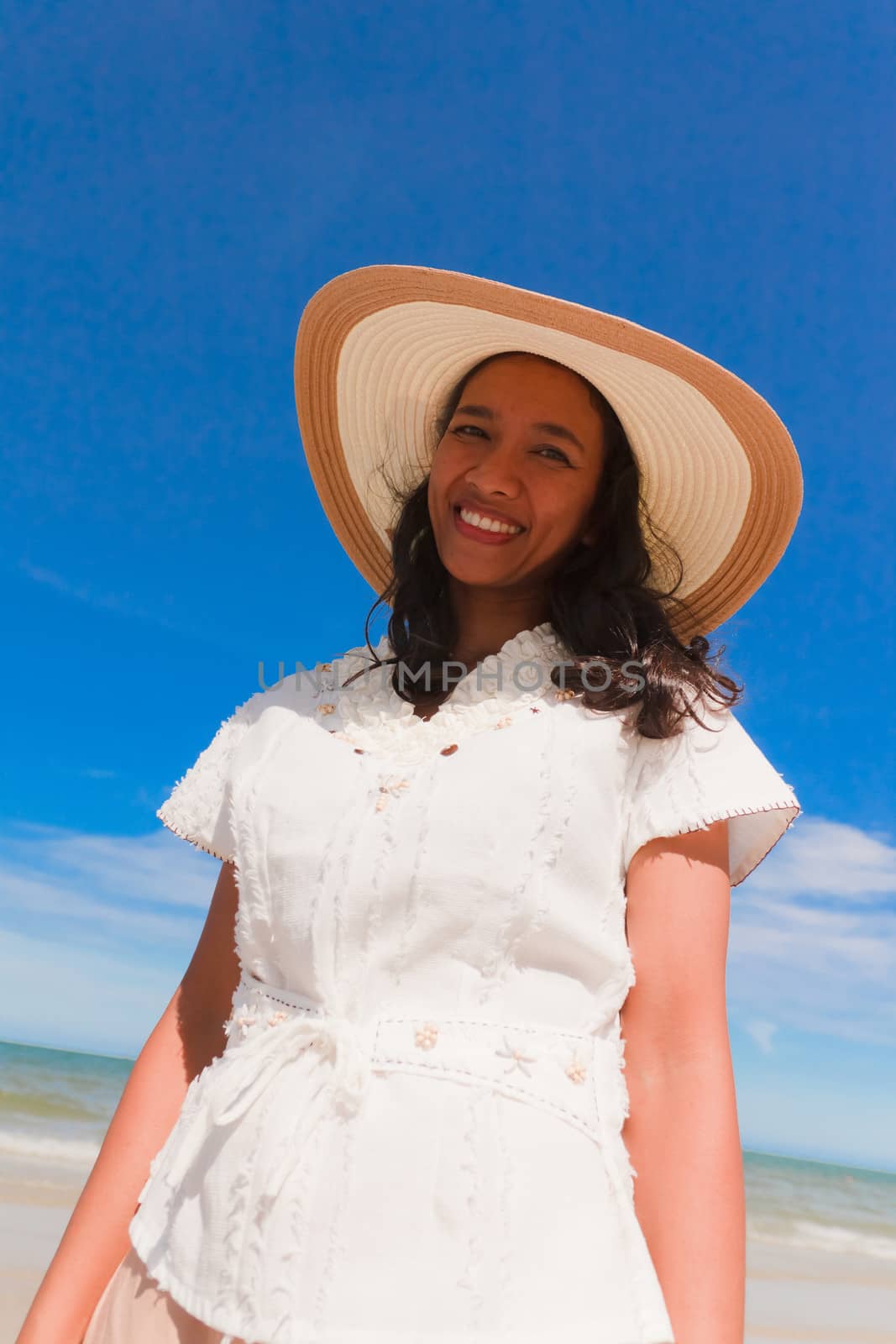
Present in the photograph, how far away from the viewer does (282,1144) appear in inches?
41.6

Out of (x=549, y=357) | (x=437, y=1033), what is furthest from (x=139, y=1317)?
(x=549, y=357)

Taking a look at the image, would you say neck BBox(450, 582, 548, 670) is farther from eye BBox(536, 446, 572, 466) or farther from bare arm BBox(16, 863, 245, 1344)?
bare arm BBox(16, 863, 245, 1344)

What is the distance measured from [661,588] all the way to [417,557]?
1.42 ft

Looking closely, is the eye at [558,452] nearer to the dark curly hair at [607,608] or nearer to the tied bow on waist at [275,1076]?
the dark curly hair at [607,608]

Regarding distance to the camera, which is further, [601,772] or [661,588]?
[661,588]

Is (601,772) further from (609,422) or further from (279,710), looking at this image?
(609,422)

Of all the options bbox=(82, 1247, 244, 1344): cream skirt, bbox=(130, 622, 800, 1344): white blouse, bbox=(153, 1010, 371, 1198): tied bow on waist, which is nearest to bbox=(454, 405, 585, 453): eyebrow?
bbox=(130, 622, 800, 1344): white blouse

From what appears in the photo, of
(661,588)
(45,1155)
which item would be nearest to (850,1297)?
(45,1155)

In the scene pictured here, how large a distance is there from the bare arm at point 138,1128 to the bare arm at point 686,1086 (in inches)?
23.2

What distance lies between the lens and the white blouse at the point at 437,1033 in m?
0.97

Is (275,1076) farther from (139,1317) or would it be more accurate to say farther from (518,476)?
(518,476)

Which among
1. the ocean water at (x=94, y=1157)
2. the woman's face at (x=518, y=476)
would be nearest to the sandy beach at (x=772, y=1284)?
the ocean water at (x=94, y=1157)

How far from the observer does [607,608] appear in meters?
1.56

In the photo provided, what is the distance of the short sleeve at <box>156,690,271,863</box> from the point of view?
1476mm
